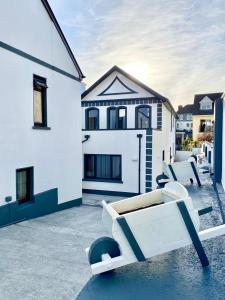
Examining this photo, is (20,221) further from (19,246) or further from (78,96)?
(78,96)

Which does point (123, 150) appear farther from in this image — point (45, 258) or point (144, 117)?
point (45, 258)

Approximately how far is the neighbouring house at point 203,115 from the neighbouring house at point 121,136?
2198 centimetres

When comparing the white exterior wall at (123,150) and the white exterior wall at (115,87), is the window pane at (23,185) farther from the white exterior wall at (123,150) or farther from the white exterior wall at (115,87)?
the white exterior wall at (115,87)

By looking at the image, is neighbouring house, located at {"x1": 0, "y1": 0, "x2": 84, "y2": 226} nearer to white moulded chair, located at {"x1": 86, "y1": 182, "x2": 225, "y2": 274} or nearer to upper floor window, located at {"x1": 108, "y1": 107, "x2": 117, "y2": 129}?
white moulded chair, located at {"x1": 86, "y1": 182, "x2": 225, "y2": 274}

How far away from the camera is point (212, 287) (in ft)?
9.02

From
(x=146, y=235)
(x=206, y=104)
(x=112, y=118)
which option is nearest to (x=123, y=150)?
(x=112, y=118)

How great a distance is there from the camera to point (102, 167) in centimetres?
1466

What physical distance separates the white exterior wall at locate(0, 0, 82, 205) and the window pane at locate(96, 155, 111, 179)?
330 centimetres

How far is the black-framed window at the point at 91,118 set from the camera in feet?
54.1

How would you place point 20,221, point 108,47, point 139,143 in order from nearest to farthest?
point 20,221 < point 108,47 < point 139,143

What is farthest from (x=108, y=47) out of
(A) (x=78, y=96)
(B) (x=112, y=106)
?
(B) (x=112, y=106)

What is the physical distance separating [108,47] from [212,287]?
11.5 meters

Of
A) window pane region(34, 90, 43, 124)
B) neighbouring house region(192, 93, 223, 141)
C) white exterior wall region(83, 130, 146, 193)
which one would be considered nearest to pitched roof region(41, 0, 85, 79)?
window pane region(34, 90, 43, 124)

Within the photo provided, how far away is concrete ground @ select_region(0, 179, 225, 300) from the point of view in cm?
276
